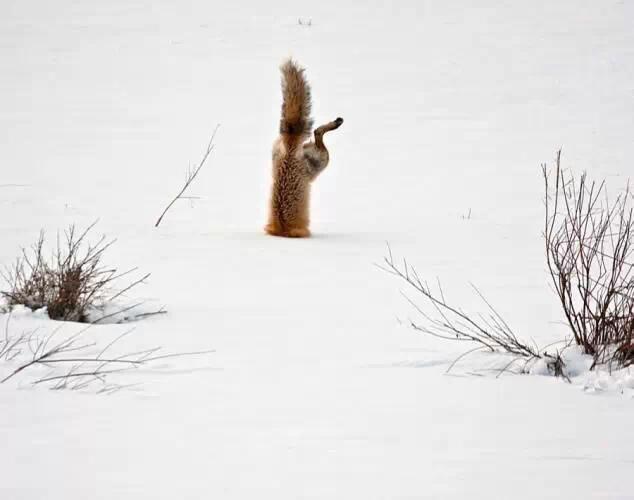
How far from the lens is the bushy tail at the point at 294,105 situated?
25.9 ft

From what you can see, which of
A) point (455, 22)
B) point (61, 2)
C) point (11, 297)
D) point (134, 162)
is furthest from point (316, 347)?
point (61, 2)

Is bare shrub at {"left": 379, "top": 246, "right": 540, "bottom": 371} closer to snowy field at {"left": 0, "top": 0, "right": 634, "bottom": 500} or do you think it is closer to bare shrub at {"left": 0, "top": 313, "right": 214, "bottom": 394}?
snowy field at {"left": 0, "top": 0, "right": 634, "bottom": 500}

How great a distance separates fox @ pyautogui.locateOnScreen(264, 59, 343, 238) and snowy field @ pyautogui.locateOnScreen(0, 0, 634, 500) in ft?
1.16

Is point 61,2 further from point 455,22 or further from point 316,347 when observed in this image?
point 316,347

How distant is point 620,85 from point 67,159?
30.1ft

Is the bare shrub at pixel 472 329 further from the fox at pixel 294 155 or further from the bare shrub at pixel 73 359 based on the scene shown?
the fox at pixel 294 155

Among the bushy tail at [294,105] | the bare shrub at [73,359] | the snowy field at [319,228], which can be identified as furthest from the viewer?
the bushy tail at [294,105]

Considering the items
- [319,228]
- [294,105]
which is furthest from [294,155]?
[319,228]

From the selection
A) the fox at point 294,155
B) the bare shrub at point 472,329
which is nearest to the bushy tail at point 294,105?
the fox at point 294,155

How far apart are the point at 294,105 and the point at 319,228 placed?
163 centimetres

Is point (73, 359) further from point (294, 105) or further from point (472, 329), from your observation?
point (294, 105)

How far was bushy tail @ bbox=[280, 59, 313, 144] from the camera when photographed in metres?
7.90

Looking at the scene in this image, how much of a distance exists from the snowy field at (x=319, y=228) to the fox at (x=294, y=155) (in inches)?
14.0

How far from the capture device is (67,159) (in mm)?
12297
